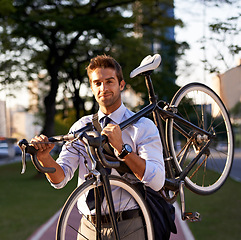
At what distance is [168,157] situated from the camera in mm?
2918

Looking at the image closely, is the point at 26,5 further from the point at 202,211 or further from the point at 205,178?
the point at 205,178

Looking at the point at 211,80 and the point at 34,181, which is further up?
the point at 211,80

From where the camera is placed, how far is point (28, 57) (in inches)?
841

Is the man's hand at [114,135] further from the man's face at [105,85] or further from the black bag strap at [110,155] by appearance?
the man's face at [105,85]

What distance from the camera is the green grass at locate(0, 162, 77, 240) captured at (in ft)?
39.1

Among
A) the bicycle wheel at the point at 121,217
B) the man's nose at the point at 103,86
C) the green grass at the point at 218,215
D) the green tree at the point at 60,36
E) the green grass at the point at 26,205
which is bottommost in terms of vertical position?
the green grass at the point at 218,215

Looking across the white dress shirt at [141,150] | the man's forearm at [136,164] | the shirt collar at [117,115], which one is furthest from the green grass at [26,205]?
the man's forearm at [136,164]

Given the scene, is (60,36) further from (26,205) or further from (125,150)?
(125,150)

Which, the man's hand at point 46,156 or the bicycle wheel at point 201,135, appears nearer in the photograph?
the man's hand at point 46,156

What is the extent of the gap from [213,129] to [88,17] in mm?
14448

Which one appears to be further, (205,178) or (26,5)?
(26,5)

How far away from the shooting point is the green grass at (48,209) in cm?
1202

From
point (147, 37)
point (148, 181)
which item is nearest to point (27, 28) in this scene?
point (147, 37)

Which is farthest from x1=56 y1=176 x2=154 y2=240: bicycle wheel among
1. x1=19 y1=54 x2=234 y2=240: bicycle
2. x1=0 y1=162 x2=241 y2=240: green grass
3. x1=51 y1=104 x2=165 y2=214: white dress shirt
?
x1=0 y1=162 x2=241 y2=240: green grass
